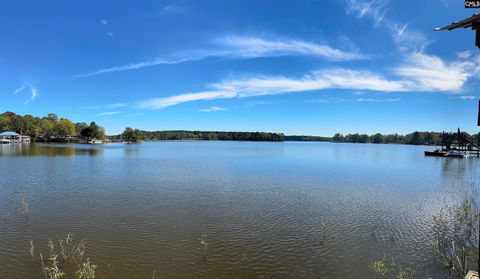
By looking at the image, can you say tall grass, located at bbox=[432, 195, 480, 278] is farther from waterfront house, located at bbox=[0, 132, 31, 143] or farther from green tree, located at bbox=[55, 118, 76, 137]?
green tree, located at bbox=[55, 118, 76, 137]

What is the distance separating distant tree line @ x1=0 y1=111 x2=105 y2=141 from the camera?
494 ft

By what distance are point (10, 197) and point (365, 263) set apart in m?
22.0

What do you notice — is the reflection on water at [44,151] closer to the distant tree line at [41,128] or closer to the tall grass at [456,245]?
the tall grass at [456,245]

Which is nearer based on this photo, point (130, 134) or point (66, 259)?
point (66, 259)

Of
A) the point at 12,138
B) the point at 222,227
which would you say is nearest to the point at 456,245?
the point at 222,227

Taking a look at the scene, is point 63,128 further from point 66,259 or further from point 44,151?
point 66,259

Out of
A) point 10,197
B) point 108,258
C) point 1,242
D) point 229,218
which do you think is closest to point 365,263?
point 229,218

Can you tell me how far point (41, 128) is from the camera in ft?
516

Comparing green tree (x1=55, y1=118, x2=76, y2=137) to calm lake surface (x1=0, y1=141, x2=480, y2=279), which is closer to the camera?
calm lake surface (x1=0, y1=141, x2=480, y2=279)

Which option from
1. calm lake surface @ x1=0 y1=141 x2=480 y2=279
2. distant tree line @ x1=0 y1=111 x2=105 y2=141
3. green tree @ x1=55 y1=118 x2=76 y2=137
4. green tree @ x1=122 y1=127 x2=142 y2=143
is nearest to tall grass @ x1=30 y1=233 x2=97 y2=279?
calm lake surface @ x1=0 y1=141 x2=480 y2=279

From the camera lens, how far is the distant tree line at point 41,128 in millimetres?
150500

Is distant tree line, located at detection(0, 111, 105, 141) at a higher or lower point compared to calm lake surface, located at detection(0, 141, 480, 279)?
higher

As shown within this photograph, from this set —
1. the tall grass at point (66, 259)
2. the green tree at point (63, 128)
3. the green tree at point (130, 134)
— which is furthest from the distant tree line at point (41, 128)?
the tall grass at point (66, 259)

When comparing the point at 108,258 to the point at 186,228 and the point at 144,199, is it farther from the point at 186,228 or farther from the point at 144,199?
the point at 144,199
